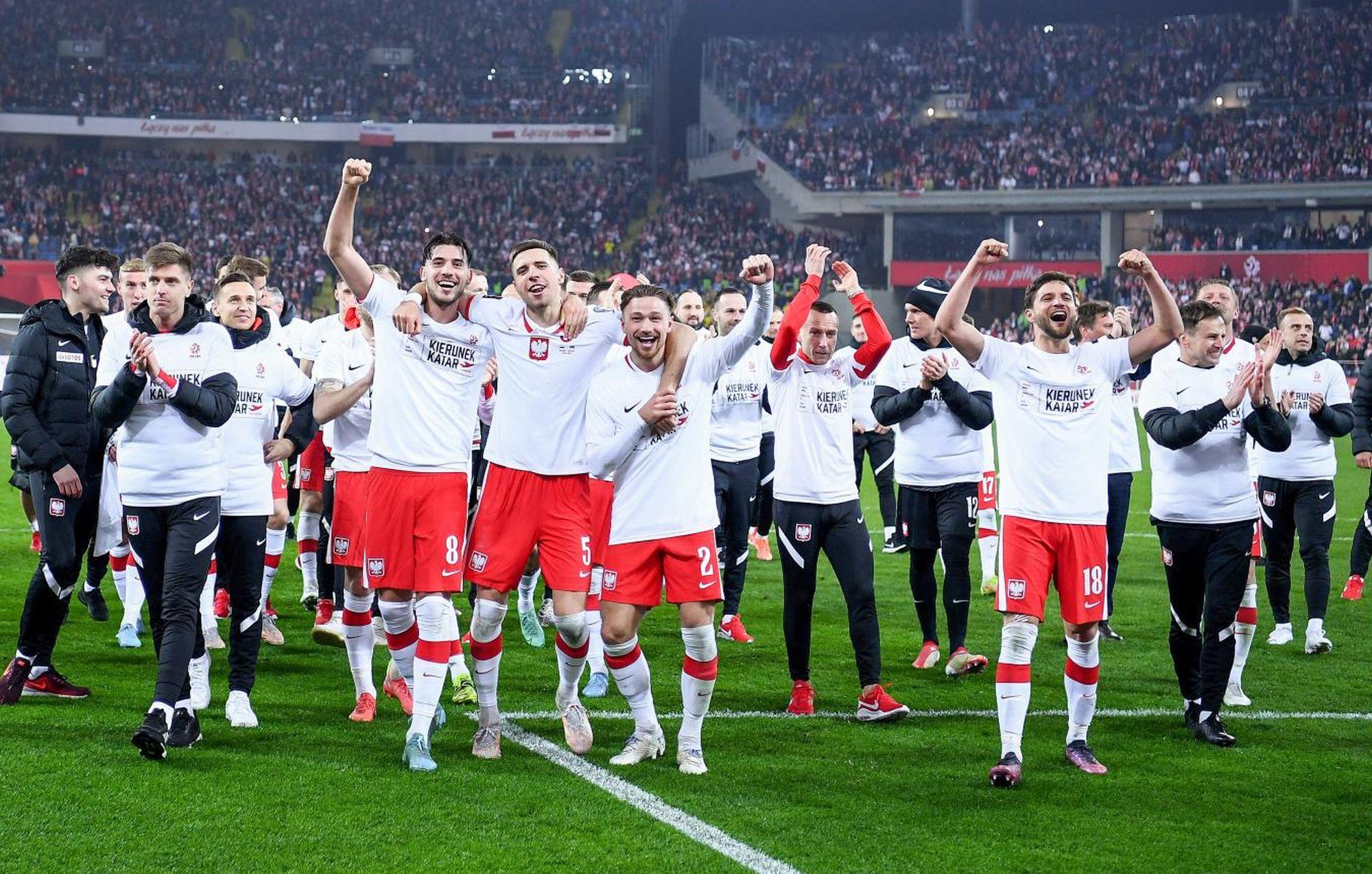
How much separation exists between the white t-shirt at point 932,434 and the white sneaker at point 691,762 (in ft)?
10.5

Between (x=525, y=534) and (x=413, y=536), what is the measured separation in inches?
20.9

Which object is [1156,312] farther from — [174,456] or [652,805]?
[174,456]

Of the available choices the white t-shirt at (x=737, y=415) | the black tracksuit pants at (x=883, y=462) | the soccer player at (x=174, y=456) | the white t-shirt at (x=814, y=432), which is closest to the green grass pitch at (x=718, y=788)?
the soccer player at (x=174, y=456)

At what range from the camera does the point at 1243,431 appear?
7367mm

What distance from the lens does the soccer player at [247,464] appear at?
7.16 meters

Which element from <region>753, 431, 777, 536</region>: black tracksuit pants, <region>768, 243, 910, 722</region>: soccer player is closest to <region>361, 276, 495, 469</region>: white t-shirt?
<region>768, 243, 910, 722</region>: soccer player

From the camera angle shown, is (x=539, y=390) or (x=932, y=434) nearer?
(x=539, y=390)

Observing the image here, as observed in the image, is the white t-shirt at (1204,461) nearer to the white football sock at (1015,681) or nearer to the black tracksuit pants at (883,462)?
the white football sock at (1015,681)

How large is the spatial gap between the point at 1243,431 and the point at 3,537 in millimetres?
12175

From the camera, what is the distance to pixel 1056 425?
264 inches

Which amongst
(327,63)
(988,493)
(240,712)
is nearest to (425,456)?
(240,712)

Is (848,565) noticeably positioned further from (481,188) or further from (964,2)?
(964,2)

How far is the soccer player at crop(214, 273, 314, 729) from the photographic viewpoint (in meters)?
7.16

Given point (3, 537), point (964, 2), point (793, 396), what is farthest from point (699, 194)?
point (793, 396)
